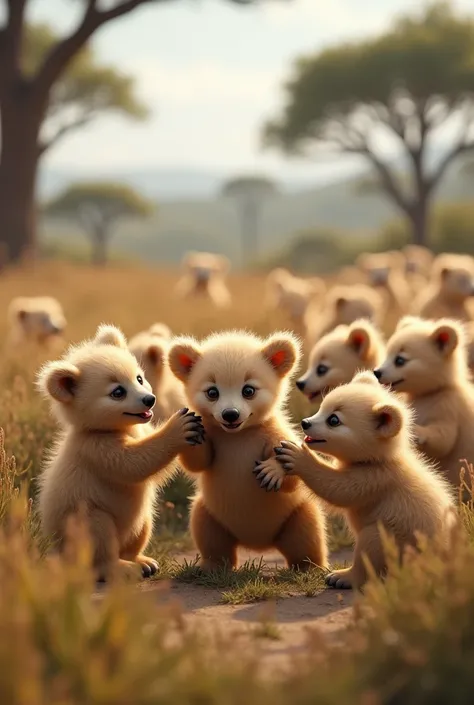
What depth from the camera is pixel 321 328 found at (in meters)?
9.70

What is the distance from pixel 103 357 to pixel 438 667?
8.40 ft

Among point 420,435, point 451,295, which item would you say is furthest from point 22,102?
point 420,435

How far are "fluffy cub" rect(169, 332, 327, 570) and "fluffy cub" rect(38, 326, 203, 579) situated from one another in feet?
0.58

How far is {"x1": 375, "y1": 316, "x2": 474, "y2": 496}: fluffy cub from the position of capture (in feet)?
21.0

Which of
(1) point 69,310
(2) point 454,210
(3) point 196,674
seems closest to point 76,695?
(3) point 196,674

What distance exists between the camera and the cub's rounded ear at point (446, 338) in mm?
6492

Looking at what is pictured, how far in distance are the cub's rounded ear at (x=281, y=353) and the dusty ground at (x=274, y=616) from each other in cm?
112

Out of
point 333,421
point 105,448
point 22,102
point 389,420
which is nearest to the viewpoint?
point 389,420

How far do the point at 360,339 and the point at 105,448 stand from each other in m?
2.29

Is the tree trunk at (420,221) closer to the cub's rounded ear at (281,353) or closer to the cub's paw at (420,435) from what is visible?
the cub's paw at (420,435)

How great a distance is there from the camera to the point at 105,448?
5188mm

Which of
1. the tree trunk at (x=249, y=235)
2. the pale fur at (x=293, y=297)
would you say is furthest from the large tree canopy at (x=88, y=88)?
the tree trunk at (x=249, y=235)

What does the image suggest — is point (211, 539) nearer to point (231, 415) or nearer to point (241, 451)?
point (241, 451)

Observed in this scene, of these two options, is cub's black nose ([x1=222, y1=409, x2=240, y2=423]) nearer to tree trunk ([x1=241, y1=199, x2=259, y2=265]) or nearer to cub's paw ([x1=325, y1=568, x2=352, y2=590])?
cub's paw ([x1=325, y1=568, x2=352, y2=590])
